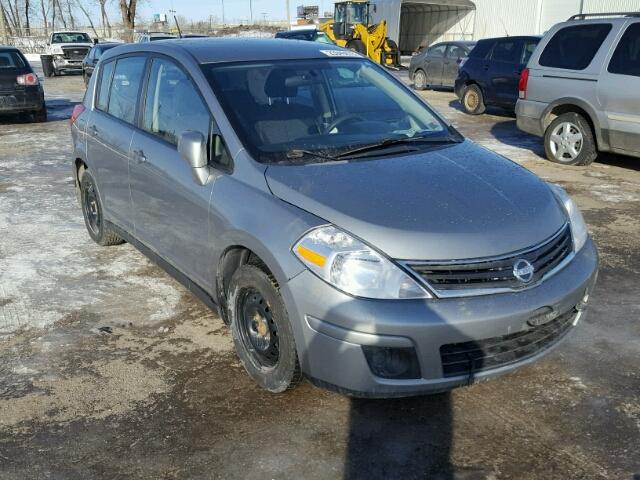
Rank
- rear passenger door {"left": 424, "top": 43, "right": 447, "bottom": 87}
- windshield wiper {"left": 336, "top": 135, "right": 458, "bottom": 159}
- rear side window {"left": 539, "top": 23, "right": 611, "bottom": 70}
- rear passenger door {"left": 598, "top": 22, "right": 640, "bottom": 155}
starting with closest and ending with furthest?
windshield wiper {"left": 336, "top": 135, "right": 458, "bottom": 159} < rear passenger door {"left": 598, "top": 22, "right": 640, "bottom": 155} < rear side window {"left": 539, "top": 23, "right": 611, "bottom": 70} < rear passenger door {"left": 424, "top": 43, "right": 447, "bottom": 87}

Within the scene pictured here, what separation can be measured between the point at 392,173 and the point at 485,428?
1346mm

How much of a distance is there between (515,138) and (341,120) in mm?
8220

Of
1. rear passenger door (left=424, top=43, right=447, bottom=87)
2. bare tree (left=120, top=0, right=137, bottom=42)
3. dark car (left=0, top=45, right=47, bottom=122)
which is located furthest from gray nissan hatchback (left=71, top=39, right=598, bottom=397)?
bare tree (left=120, top=0, right=137, bottom=42)

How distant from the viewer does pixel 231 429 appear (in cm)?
305

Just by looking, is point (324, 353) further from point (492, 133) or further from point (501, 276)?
point (492, 133)

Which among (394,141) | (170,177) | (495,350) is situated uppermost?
(394,141)

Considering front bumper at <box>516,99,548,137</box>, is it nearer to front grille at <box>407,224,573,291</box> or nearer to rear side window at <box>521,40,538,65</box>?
rear side window at <box>521,40,538,65</box>

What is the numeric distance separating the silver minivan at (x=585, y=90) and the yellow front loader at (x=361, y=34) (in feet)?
51.2

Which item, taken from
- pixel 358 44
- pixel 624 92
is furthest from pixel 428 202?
pixel 358 44

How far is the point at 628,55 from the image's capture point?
7.79 meters

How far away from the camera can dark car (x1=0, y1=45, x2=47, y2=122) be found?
12.8 metres

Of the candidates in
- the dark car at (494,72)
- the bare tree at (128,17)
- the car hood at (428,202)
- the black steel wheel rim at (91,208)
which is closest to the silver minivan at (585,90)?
the dark car at (494,72)

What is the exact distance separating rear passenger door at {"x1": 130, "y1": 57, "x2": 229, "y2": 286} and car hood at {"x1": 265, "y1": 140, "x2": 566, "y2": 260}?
671mm

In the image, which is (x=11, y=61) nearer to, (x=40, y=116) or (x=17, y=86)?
(x=17, y=86)
